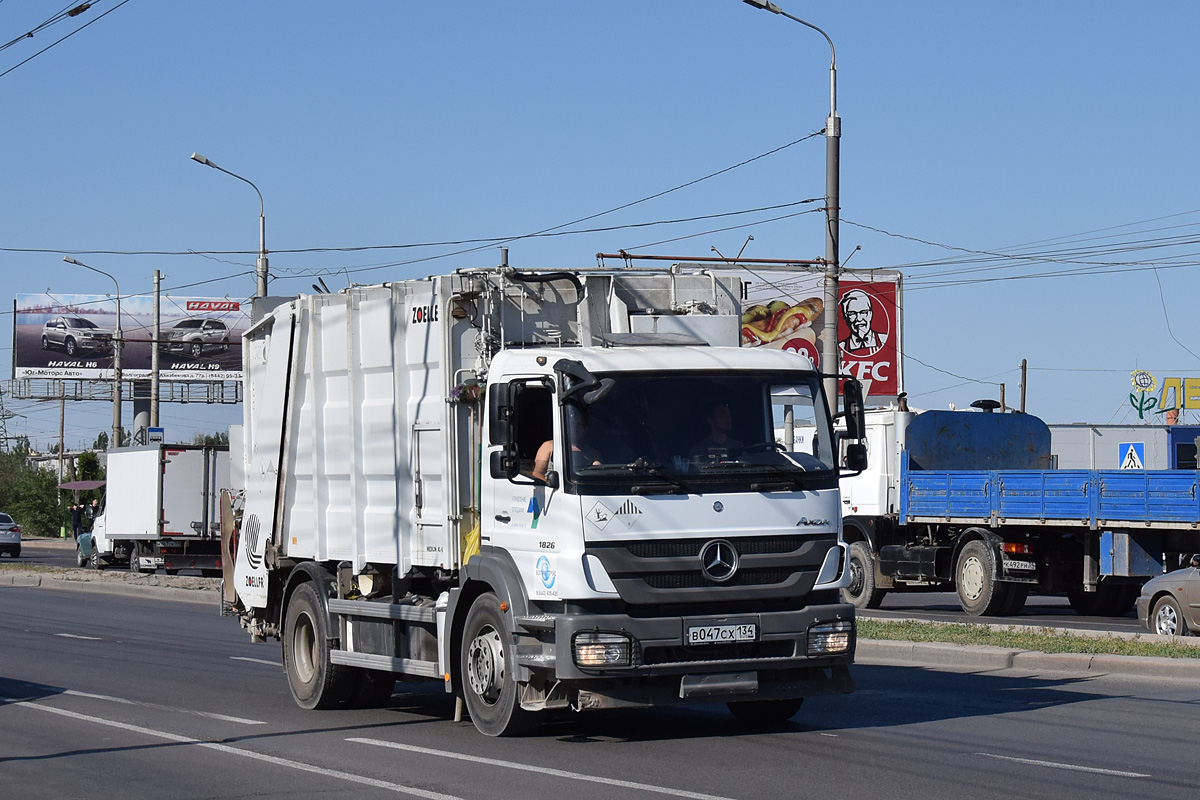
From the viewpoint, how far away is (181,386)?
8044cm

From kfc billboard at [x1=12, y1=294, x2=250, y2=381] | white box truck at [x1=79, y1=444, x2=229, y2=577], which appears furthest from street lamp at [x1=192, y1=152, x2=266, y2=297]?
kfc billboard at [x1=12, y1=294, x2=250, y2=381]

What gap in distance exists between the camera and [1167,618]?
17.0 meters

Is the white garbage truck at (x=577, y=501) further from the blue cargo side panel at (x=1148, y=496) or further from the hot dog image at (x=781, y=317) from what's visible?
the hot dog image at (x=781, y=317)

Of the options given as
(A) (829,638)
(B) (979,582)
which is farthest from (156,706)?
(B) (979,582)

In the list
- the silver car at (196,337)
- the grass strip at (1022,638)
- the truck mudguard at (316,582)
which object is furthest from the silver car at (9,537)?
the truck mudguard at (316,582)

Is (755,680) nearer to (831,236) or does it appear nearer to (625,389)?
(625,389)

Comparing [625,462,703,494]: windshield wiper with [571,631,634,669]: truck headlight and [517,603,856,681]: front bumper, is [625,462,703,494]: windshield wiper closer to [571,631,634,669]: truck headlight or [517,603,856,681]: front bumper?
[517,603,856,681]: front bumper

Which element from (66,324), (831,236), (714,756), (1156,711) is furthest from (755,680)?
(66,324)

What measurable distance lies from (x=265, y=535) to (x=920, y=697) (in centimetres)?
579

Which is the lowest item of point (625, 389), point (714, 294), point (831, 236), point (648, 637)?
point (648, 637)

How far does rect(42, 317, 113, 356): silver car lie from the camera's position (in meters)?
76.1

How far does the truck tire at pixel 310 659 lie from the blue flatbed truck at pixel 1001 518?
823 cm

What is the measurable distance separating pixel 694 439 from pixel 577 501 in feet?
3.05

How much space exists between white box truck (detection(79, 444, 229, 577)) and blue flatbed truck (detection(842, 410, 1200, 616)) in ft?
58.0
